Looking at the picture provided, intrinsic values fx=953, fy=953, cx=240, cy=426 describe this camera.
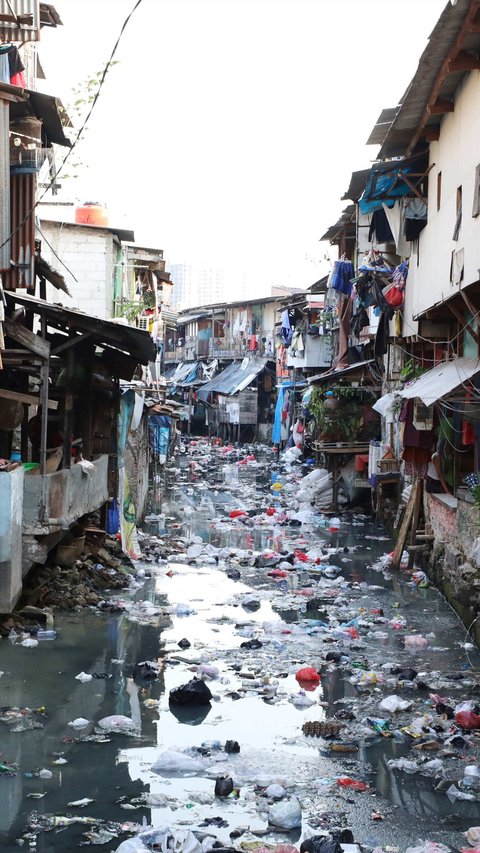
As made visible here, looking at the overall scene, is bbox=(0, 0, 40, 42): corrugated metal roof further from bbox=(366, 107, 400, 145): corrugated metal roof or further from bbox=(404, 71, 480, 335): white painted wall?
bbox=(366, 107, 400, 145): corrugated metal roof

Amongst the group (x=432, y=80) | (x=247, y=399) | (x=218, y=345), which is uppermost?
(x=432, y=80)

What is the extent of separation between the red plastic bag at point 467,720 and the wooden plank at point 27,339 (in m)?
5.65

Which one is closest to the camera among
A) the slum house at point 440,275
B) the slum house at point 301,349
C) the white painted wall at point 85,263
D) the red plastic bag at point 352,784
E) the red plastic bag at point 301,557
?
the red plastic bag at point 352,784

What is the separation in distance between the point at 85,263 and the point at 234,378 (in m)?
25.0

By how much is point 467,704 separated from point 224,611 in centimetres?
445

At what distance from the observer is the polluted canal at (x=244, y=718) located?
19.6ft

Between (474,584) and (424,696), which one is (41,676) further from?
(474,584)

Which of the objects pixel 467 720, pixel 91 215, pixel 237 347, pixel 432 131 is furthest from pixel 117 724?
pixel 237 347

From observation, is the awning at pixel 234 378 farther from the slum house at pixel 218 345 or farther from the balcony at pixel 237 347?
the balcony at pixel 237 347

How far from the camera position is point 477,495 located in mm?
9930

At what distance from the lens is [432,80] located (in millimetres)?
11719

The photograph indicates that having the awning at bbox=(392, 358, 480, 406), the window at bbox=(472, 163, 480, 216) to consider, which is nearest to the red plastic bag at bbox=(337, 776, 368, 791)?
the awning at bbox=(392, 358, 480, 406)

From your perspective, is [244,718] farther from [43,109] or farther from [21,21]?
[21,21]

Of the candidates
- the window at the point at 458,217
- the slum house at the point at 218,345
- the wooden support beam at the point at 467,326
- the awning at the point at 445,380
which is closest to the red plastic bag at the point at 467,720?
the awning at the point at 445,380
